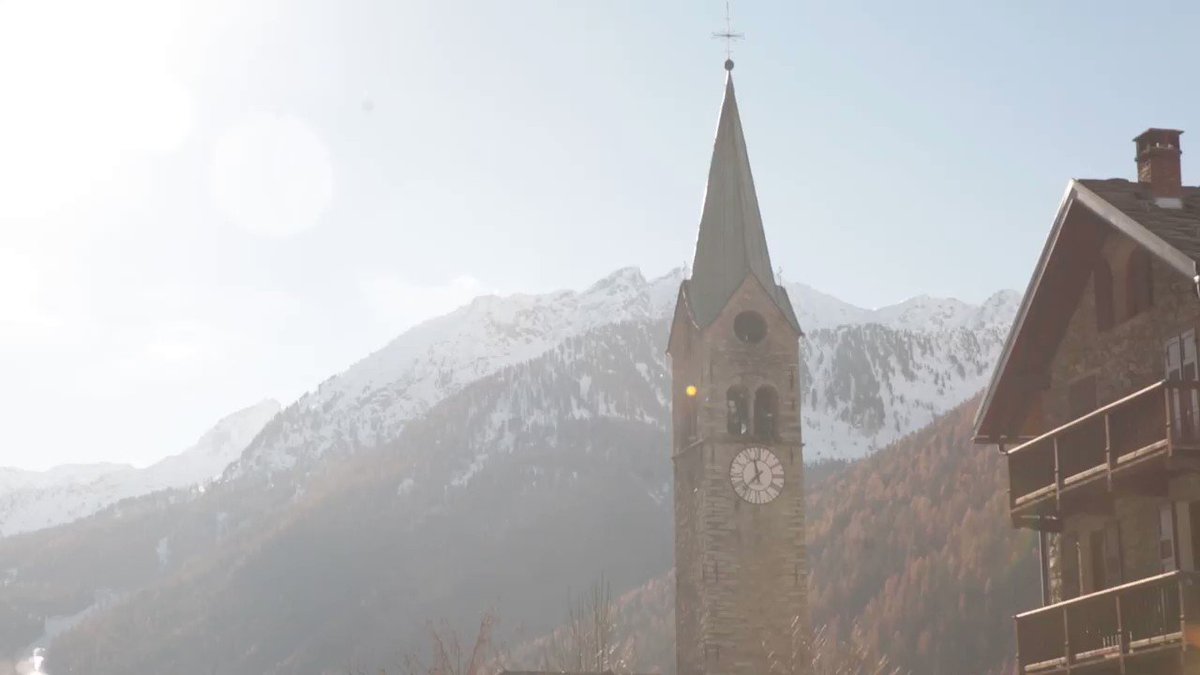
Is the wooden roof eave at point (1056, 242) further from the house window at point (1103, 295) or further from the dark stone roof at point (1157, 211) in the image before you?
the house window at point (1103, 295)

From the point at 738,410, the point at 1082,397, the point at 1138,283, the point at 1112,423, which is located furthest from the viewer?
the point at 738,410

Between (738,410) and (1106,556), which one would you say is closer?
(1106,556)

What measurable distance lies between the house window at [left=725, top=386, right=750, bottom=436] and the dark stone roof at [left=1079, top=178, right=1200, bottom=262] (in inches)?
1417

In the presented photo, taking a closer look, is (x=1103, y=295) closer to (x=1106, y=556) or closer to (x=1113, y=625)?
(x=1106, y=556)

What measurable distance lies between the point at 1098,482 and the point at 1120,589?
8.35ft

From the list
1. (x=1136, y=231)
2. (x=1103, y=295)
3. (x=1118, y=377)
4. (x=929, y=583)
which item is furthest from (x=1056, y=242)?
(x=929, y=583)

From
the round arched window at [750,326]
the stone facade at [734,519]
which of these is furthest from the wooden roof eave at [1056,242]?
the round arched window at [750,326]

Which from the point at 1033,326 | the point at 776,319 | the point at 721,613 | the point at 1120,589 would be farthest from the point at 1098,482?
the point at 776,319

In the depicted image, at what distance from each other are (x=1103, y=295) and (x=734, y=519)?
34.0 meters

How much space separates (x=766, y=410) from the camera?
7038 cm

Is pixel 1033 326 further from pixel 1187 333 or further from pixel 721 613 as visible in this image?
pixel 721 613

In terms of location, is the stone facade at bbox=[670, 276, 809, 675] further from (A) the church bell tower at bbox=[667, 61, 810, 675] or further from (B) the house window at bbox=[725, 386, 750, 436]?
(B) the house window at bbox=[725, 386, 750, 436]

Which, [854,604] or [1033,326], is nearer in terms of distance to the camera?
[1033,326]

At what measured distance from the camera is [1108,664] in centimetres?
2931
